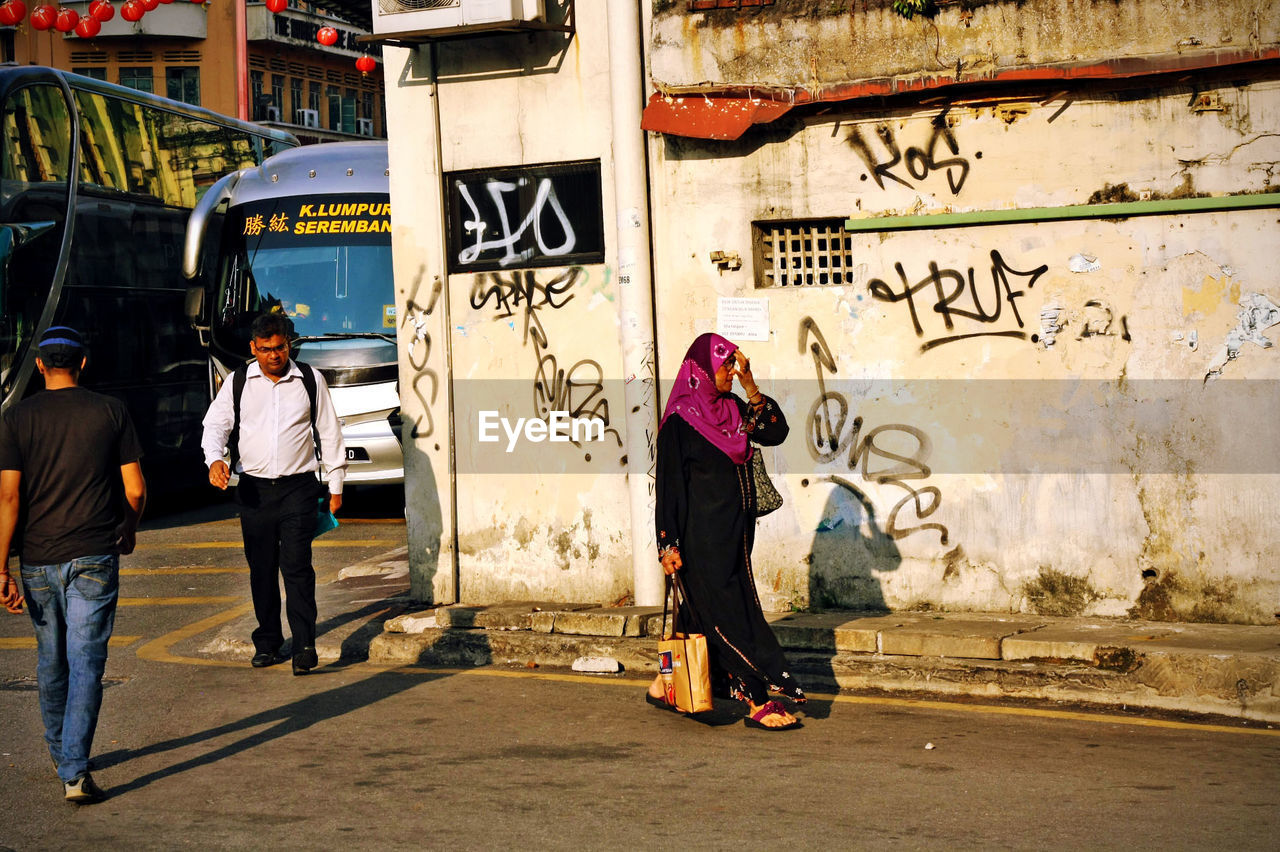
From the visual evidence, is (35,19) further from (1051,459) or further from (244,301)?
(1051,459)

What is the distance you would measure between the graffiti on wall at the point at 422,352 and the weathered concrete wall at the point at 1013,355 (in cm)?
149

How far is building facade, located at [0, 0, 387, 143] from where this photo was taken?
44.3 m

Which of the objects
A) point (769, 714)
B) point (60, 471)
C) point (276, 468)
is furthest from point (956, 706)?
point (60, 471)

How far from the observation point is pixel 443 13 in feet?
27.0

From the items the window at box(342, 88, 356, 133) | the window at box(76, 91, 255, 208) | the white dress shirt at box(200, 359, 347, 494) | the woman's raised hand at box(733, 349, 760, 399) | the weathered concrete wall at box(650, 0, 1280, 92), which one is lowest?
the white dress shirt at box(200, 359, 347, 494)

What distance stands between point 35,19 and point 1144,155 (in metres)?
23.8

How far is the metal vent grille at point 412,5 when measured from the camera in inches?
323

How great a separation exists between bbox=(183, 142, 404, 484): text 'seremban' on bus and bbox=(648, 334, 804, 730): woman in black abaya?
690 cm

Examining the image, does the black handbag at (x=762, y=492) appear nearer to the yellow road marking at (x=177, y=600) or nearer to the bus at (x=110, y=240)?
the yellow road marking at (x=177, y=600)

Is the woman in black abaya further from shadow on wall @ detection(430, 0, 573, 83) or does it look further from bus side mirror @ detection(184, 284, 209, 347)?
bus side mirror @ detection(184, 284, 209, 347)

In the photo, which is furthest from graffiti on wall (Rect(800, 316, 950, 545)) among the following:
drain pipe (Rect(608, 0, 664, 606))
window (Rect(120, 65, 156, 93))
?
window (Rect(120, 65, 156, 93))

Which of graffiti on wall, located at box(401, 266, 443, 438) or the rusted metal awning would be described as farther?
graffiti on wall, located at box(401, 266, 443, 438)

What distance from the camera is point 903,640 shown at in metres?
7.21

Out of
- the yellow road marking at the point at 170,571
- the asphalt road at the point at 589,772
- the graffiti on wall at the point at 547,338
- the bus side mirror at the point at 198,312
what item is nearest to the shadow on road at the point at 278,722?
the asphalt road at the point at 589,772
